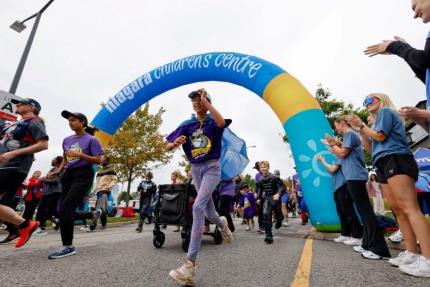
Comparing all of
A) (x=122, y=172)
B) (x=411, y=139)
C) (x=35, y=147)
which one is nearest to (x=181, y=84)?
(x=35, y=147)

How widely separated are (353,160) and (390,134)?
1050 mm

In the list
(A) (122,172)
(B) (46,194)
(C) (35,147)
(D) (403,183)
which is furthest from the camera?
(A) (122,172)

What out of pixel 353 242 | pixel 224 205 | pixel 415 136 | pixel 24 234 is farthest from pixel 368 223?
pixel 415 136

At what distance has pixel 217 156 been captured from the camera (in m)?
3.18

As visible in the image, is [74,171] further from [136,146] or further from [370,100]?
[136,146]

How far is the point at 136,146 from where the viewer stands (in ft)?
68.6

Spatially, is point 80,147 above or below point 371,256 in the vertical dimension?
above

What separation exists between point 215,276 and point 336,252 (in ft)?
7.65

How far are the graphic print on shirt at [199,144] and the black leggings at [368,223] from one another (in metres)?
2.26

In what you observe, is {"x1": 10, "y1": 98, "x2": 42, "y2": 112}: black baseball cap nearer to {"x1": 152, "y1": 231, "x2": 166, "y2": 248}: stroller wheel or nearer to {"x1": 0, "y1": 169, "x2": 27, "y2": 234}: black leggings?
{"x1": 0, "y1": 169, "x2": 27, "y2": 234}: black leggings

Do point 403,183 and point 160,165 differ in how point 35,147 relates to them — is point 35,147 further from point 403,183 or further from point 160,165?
point 160,165

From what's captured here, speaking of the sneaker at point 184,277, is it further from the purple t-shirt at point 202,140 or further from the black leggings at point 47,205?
the black leggings at point 47,205

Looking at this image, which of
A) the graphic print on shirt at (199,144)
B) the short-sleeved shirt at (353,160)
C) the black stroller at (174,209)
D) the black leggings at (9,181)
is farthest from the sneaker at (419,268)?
the black leggings at (9,181)

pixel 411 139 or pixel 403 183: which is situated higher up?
pixel 411 139
